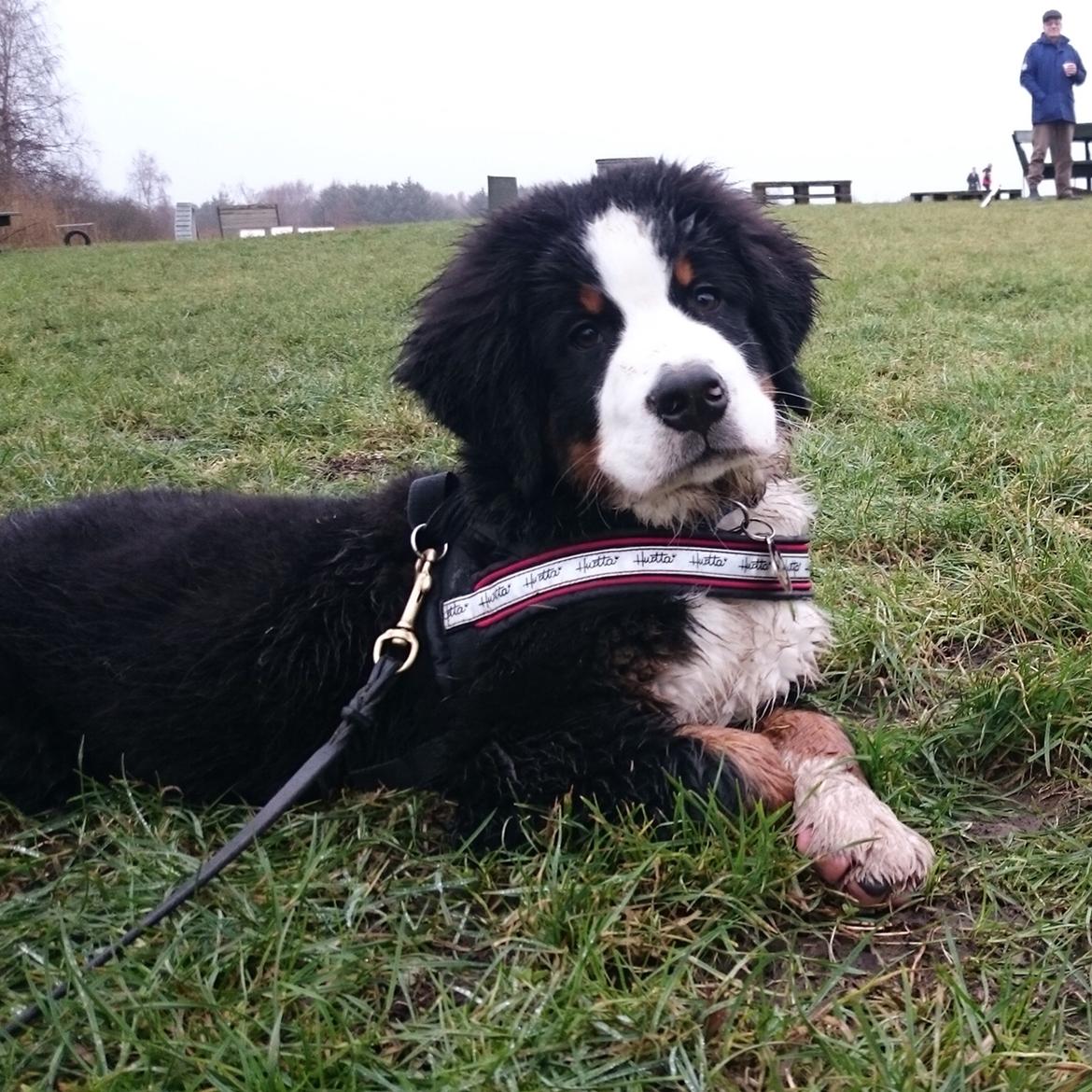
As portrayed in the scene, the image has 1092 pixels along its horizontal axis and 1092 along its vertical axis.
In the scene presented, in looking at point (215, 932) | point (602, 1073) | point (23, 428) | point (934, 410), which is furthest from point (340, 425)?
point (602, 1073)

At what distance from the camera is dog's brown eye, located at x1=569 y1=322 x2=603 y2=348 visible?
2.36 meters

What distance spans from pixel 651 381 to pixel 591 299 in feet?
0.94

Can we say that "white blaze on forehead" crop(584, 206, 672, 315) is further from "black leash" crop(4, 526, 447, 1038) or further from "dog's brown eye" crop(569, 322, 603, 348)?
"black leash" crop(4, 526, 447, 1038)

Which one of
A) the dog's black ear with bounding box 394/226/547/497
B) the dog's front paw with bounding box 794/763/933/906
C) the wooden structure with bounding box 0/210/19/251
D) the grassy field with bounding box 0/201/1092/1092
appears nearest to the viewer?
the grassy field with bounding box 0/201/1092/1092

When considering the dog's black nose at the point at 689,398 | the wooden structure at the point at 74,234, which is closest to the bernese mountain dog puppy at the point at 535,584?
the dog's black nose at the point at 689,398

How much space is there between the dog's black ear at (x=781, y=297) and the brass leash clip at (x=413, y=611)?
931 millimetres

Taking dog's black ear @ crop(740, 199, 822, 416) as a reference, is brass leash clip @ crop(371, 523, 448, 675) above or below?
below

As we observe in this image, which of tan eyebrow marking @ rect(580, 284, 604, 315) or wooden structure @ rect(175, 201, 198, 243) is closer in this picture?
tan eyebrow marking @ rect(580, 284, 604, 315)

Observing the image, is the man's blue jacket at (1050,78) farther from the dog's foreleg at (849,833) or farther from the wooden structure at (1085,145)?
the dog's foreleg at (849,833)

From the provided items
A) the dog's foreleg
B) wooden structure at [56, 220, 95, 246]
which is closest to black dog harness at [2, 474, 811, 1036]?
the dog's foreleg

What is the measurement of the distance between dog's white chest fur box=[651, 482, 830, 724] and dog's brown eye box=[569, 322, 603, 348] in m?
0.58

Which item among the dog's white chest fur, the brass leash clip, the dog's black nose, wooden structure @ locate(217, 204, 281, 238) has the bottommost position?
the dog's white chest fur

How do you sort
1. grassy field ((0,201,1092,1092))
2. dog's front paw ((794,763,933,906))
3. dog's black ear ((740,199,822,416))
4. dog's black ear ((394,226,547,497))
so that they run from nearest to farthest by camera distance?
grassy field ((0,201,1092,1092)), dog's front paw ((794,763,933,906)), dog's black ear ((394,226,547,497)), dog's black ear ((740,199,822,416))

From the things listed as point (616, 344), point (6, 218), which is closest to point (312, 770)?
point (616, 344)
